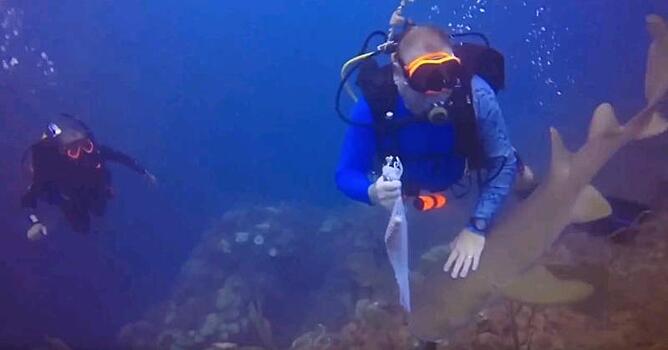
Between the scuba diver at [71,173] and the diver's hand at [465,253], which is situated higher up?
the scuba diver at [71,173]

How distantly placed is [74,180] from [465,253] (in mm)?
2414

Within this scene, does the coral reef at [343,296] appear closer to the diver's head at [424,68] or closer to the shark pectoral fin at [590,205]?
the shark pectoral fin at [590,205]

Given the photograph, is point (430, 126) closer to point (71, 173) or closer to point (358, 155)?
point (358, 155)

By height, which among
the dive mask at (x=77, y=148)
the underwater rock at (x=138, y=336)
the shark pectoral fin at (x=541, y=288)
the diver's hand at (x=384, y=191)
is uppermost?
the dive mask at (x=77, y=148)

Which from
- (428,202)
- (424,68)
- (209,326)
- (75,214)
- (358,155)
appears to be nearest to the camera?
(424,68)

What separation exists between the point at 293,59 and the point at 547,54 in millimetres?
1529

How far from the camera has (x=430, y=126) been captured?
333cm

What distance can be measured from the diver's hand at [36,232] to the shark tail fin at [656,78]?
362 cm

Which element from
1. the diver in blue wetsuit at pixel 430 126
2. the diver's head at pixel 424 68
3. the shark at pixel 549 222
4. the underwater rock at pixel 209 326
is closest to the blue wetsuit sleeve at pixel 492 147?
the diver in blue wetsuit at pixel 430 126

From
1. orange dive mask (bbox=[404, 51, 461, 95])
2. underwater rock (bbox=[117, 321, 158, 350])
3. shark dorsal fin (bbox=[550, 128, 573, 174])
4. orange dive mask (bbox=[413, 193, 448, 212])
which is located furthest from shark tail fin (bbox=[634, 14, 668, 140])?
underwater rock (bbox=[117, 321, 158, 350])

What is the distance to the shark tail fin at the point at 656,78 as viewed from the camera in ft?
11.9

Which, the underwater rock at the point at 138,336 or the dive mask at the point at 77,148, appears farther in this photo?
the underwater rock at the point at 138,336

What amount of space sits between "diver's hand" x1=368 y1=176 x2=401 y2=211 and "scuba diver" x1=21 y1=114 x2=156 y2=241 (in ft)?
5.23

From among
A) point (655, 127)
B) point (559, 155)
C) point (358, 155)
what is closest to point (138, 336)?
point (358, 155)
